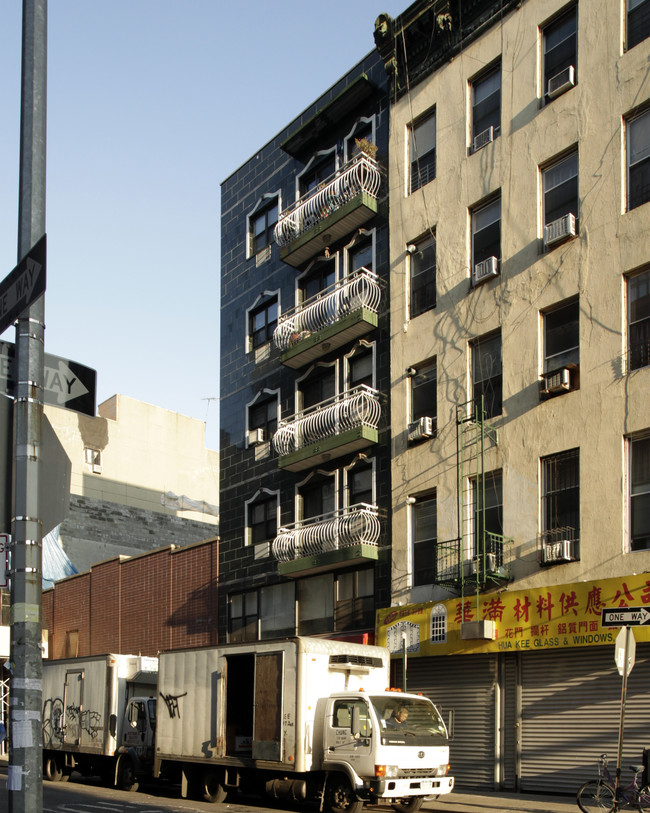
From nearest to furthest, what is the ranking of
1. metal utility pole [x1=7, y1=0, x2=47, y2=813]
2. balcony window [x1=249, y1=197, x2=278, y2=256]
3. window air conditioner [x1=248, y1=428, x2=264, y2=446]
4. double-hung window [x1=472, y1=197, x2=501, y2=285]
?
metal utility pole [x1=7, y1=0, x2=47, y2=813] < double-hung window [x1=472, y1=197, x2=501, y2=285] < window air conditioner [x1=248, y1=428, x2=264, y2=446] < balcony window [x1=249, y1=197, x2=278, y2=256]

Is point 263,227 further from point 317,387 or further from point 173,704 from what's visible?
point 173,704

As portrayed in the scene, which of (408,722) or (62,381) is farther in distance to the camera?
(408,722)

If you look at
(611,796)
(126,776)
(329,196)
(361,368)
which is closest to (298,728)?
(611,796)

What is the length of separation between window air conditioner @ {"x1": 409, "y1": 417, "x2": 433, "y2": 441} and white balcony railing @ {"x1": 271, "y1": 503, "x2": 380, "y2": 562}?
7.79 ft

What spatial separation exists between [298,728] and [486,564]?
649 centimetres

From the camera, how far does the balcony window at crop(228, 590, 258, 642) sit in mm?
31469

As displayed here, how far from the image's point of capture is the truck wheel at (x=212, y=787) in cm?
2083

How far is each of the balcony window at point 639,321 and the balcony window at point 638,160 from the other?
163 cm

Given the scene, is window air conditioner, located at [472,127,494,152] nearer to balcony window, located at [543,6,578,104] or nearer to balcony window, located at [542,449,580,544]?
balcony window, located at [543,6,578,104]

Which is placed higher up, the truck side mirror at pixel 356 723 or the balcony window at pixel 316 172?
the balcony window at pixel 316 172

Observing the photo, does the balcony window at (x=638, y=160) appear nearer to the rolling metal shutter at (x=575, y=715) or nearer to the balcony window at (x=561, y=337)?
the balcony window at (x=561, y=337)

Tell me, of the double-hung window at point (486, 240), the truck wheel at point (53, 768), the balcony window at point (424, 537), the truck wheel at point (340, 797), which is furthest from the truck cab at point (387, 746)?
the truck wheel at point (53, 768)

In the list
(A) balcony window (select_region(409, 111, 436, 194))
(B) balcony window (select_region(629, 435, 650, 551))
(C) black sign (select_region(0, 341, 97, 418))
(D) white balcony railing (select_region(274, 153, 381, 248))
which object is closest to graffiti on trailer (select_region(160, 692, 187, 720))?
(B) balcony window (select_region(629, 435, 650, 551))

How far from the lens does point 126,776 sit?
24359mm
